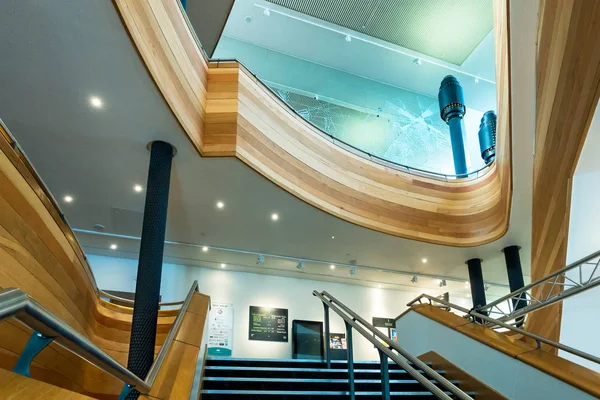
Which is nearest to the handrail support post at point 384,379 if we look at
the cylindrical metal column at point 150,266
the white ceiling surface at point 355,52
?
the cylindrical metal column at point 150,266

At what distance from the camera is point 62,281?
15.1 feet

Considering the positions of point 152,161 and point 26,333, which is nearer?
point 26,333

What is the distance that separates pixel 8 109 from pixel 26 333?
145 inches

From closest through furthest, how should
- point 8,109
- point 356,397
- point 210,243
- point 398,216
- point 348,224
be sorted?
point 356,397, point 8,109, point 348,224, point 398,216, point 210,243

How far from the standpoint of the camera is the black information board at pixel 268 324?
11.4m

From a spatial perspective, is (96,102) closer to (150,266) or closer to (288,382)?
(150,266)

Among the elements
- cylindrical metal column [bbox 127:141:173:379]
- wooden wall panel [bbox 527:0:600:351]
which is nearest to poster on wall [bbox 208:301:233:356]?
cylindrical metal column [bbox 127:141:173:379]

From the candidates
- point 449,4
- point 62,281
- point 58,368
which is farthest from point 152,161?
point 449,4

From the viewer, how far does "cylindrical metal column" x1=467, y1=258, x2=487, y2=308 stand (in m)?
→ 10.5

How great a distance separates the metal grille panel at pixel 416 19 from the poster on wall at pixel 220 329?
7815 mm

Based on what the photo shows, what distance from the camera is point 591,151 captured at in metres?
5.13

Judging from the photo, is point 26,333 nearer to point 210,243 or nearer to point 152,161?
point 152,161

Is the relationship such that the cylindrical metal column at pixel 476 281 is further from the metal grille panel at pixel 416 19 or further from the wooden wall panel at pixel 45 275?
the wooden wall panel at pixel 45 275

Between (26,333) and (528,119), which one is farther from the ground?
(528,119)
